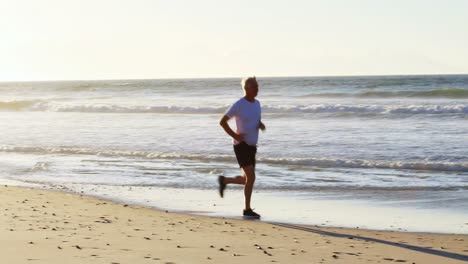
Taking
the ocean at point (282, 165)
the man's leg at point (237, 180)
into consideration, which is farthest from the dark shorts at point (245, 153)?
the ocean at point (282, 165)

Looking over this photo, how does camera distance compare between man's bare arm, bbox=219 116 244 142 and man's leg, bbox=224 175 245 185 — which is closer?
man's bare arm, bbox=219 116 244 142

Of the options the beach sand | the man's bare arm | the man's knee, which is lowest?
the beach sand

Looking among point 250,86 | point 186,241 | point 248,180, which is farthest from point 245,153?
point 186,241

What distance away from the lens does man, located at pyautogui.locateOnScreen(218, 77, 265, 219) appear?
338 inches

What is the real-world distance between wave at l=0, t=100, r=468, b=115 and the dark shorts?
21036 mm

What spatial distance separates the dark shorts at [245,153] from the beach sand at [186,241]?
26.5 inches

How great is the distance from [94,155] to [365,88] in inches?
1364

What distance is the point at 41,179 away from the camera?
12617 millimetres

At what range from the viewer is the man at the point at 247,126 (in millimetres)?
8578

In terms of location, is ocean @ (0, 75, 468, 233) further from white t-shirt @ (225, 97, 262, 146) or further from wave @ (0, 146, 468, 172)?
white t-shirt @ (225, 97, 262, 146)

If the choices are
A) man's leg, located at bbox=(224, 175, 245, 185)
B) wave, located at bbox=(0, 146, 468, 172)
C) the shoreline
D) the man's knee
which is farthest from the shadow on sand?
wave, located at bbox=(0, 146, 468, 172)

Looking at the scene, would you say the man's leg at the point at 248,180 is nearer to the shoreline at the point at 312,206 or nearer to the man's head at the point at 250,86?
the shoreline at the point at 312,206

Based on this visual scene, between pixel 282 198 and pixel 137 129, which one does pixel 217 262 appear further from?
pixel 137 129

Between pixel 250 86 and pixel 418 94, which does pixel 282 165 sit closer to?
pixel 250 86
